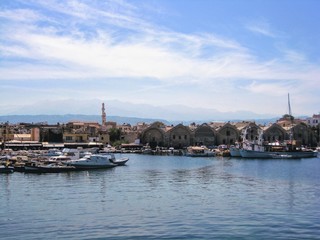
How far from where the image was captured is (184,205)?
1093 inches

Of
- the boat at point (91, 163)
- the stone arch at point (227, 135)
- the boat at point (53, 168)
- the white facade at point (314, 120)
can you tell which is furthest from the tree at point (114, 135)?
the boat at point (53, 168)

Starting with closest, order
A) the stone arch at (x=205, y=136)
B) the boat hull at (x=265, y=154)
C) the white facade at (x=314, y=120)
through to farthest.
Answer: the boat hull at (x=265, y=154) < the stone arch at (x=205, y=136) < the white facade at (x=314, y=120)

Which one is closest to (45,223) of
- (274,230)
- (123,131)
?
(274,230)

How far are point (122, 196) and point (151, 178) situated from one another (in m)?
12.9

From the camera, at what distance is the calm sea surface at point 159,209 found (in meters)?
20.9

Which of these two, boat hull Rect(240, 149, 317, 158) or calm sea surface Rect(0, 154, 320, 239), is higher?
boat hull Rect(240, 149, 317, 158)

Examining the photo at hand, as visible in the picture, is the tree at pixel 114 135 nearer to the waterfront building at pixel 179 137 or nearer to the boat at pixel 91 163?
the waterfront building at pixel 179 137

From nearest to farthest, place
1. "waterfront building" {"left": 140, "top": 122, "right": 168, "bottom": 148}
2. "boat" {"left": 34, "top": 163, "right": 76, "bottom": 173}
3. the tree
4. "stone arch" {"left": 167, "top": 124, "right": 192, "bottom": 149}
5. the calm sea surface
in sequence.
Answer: the calm sea surface < "boat" {"left": 34, "top": 163, "right": 76, "bottom": 173} < "stone arch" {"left": 167, "top": 124, "right": 192, "bottom": 149} < "waterfront building" {"left": 140, "top": 122, "right": 168, "bottom": 148} < the tree

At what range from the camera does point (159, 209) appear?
86.8ft

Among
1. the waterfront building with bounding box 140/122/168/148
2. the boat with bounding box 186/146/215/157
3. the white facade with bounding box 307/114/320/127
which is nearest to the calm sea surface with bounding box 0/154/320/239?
the boat with bounding box 186/146/215/157

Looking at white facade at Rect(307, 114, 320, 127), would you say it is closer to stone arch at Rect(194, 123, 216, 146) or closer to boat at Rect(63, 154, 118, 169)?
stone arch at Rect(194, 123, 216, 146)

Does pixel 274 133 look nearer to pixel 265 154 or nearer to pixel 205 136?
pixel 205 136

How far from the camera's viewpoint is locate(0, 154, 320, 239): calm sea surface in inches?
824

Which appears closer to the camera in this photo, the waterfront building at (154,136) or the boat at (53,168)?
the boat at (53,168)
